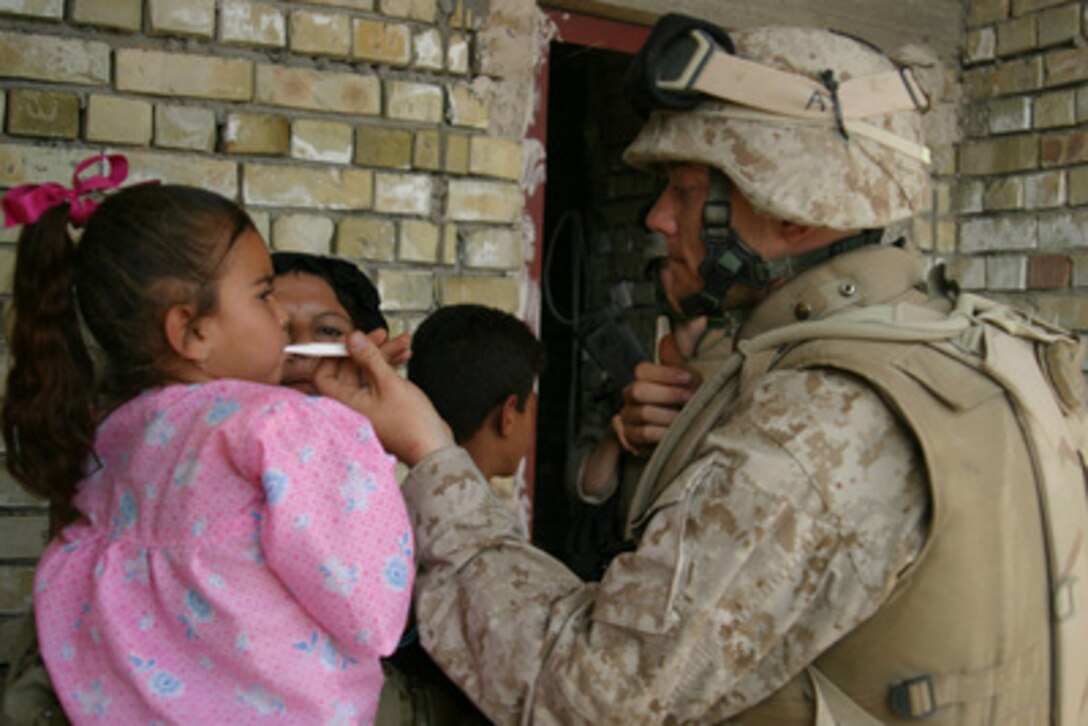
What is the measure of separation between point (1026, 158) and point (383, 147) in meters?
2.19

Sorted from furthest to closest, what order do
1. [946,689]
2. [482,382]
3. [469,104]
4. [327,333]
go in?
[469,104] < [482,382] < [327,333] < [946,689]

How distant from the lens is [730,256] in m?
1.88

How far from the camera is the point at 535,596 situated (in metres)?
1.66

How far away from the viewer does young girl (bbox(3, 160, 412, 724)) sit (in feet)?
4.94

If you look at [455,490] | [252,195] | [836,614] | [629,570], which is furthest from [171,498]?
[252,195]

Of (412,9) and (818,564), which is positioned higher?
(412,9)

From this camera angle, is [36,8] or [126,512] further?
[36,8]

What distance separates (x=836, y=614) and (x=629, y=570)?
0.88 feet

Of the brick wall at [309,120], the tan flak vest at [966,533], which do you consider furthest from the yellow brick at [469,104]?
the tan flak vest at [966,533]

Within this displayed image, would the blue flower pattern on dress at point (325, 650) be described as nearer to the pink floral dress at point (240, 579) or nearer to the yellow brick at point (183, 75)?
the pink floral dress at point (240, 579)

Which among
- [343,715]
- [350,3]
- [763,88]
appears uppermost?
[350,3]

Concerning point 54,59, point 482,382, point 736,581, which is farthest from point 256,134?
point 736,581

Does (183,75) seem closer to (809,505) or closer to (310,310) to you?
(310,310)

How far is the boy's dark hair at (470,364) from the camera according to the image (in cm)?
236
